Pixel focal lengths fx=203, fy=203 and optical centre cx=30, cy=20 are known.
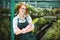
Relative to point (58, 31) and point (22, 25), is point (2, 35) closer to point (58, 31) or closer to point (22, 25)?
point (22, 25)

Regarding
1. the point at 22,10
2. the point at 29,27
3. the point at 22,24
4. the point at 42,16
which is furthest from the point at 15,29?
the point at 42,16

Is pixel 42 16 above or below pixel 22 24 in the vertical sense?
above

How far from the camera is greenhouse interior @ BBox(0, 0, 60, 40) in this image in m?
4.35

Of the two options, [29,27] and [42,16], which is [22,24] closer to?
[29,27]

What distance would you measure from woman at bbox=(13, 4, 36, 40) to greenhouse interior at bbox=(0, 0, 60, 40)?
0.29ft

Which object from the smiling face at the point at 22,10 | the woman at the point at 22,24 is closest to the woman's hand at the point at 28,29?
the woman at the point at 22,24

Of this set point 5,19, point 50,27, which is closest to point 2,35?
point 5,19

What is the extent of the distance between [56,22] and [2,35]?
1.21 metres

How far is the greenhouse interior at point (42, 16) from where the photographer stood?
435 centimetres

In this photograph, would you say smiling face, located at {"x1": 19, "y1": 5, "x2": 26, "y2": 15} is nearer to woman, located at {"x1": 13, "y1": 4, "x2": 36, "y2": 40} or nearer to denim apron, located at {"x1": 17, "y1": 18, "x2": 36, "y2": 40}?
woman, located at {"x1": 13, "y1": 4, "x2": 36, "y2": 40}

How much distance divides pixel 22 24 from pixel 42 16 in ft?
1.52

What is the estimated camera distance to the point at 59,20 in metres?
4.36

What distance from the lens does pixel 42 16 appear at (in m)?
4.38

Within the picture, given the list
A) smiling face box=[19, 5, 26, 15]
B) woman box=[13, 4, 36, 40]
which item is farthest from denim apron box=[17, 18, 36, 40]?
smiling face box=[19, 5, 26, 15]
